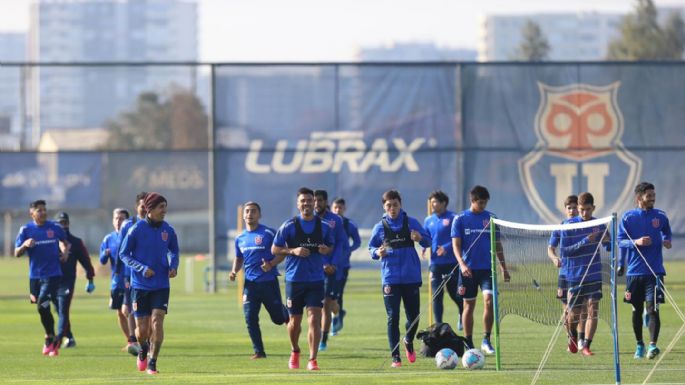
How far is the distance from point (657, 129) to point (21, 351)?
17534 mm

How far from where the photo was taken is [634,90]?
112ft

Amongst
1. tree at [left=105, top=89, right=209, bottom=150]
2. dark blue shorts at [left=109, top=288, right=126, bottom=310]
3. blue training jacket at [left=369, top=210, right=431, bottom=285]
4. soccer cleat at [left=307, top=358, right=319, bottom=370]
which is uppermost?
tree at [left=105, top=89, right=209, bottom=150]

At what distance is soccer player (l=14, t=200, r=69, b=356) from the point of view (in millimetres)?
21141

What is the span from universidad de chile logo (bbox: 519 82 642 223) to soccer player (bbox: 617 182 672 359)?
14.1 meters

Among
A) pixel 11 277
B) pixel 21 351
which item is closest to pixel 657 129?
pixel 21 351

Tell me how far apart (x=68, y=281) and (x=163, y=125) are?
9919cm

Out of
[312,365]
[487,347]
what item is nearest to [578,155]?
[487,347]

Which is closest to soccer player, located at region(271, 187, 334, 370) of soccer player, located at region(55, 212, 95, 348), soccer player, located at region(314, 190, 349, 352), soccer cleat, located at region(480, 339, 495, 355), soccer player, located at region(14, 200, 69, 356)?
soccer player, located at region(314, 190, 349, 352)

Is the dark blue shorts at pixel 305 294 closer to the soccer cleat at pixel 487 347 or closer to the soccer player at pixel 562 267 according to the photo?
the soccer cleat at pixel 487 347

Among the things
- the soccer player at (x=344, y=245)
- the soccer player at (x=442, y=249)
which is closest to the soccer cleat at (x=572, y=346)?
the soccer player at (x=442, y=249)

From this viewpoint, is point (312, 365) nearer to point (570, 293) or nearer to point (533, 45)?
point (570, 293)

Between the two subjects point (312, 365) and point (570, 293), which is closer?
point (312, 365)

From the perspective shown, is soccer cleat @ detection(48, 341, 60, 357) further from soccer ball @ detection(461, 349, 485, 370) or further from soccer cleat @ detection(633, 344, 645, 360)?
soccer cleat @ detection(633, 344, 645, 360)

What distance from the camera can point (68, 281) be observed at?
2208 cm
